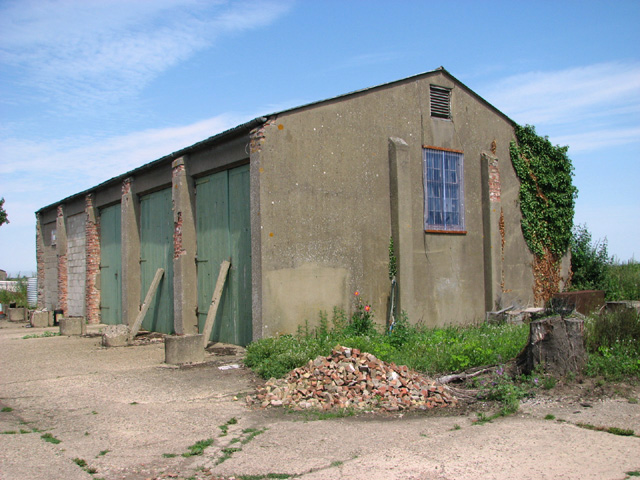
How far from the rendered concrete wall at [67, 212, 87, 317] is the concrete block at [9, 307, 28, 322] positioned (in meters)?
2.20

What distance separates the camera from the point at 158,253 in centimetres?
1409

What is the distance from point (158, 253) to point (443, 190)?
705cm

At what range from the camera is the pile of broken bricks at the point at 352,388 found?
6.50 meters

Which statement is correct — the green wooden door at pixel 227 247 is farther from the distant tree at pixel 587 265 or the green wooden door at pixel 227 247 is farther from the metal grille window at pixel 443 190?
the distant tree at pixel 587 265

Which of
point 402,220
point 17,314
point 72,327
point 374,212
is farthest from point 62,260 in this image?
point 402,220

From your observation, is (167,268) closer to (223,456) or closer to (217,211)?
(217,211)

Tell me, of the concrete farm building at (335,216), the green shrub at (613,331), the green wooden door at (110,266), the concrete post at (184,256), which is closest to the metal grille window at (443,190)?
the concrete farm building at (335,216)

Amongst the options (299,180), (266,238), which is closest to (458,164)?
(299,180)

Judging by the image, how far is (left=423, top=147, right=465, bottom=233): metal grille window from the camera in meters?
12.3

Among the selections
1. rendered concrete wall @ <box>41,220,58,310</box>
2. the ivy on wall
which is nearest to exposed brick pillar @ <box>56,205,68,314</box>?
rendered concrete wall @ <box>41,220,58,310</box>

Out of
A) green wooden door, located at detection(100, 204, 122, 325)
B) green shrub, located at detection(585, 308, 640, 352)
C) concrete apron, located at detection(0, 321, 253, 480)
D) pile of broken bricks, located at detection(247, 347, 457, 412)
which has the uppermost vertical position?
green wooden door, located at detection(100, 204, 122, 325)

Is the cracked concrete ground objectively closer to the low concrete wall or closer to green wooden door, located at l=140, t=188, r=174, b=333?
green wooden door, located at l=140, t=188, r=174, b=333

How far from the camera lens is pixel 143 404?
6.85m

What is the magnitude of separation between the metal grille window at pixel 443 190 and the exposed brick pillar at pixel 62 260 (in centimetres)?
1330
